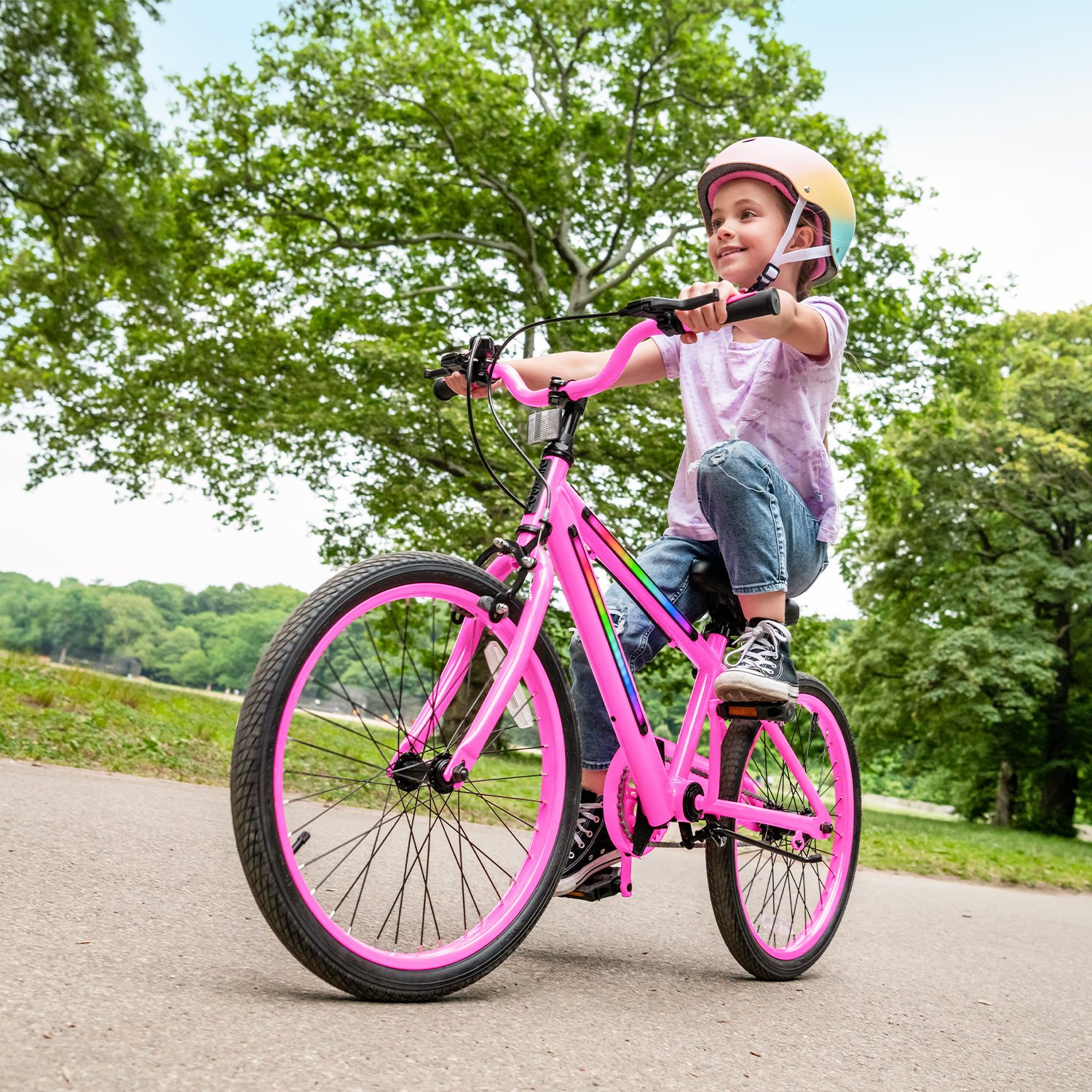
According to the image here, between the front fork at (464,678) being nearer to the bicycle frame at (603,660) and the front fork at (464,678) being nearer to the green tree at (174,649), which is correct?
the bicycle frame at (603,660)

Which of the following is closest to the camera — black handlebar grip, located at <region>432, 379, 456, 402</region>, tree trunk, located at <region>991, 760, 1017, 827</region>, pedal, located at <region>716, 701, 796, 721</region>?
pedal, located at <region>716, 701, 796, 721</region>

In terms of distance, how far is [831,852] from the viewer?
10.8ft

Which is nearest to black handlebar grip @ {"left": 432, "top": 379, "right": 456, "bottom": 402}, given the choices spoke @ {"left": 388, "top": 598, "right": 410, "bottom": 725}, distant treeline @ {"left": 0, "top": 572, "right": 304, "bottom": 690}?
spoke @ {"left": 388, "top": 598, "right": 410, "bottom": 725}

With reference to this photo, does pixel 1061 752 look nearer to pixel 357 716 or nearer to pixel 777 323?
pixel 777 323

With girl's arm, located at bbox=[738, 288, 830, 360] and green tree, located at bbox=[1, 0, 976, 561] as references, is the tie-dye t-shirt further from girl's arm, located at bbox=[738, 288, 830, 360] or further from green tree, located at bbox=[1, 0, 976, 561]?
green tree, located at bbox=[1, 0, 976, 561]

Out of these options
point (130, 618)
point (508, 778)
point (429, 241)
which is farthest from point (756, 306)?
point (130, 618)

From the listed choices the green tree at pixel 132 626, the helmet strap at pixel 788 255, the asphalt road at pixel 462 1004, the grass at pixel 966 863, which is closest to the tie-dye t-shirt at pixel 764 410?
the helmet strap at pixel 788 255

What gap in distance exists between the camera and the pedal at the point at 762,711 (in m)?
2.65

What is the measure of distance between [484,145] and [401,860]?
1419 cm

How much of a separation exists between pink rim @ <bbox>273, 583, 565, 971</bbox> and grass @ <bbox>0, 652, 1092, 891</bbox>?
119mm

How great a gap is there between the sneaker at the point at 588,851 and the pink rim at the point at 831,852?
0.41 meters

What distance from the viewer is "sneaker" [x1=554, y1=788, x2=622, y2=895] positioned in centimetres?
260

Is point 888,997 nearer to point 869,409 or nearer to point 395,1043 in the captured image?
point 395,1043

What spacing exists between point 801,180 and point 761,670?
124 centimetres
